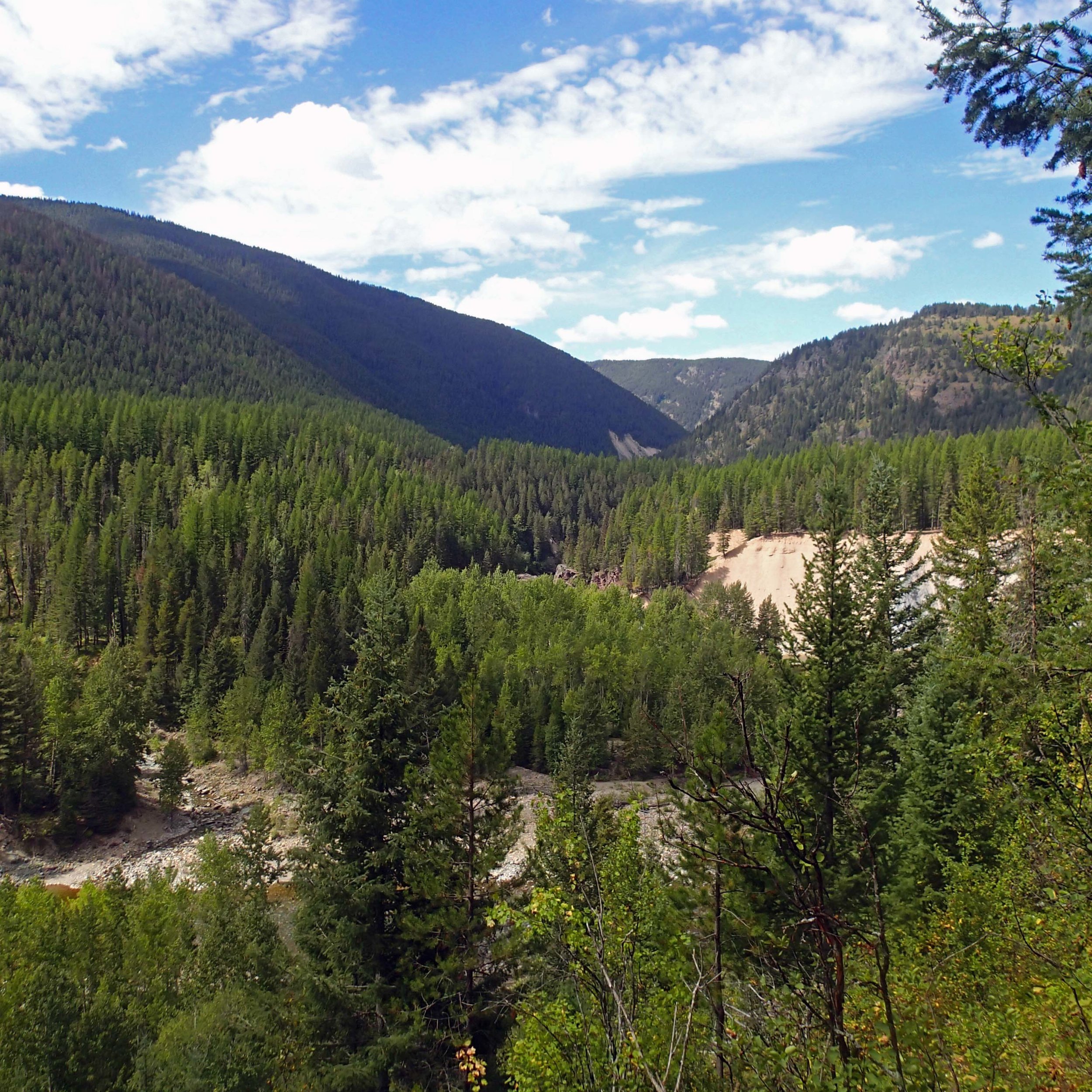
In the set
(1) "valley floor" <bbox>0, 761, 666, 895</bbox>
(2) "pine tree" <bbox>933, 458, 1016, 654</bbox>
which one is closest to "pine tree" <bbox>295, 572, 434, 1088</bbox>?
(2) "pine tree" <bbox>933, 458, 1016, 654</bbox>

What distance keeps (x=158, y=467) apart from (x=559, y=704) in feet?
235

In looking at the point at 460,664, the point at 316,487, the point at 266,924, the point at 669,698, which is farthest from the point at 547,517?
the point at 266,924

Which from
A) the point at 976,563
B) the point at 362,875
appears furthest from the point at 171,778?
the point at 976,563

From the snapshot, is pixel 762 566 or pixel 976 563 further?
pixel 762 566

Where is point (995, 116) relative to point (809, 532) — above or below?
above

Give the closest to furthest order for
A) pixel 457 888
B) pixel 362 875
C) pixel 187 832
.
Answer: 1. pixel 362 875
2. pixel 457 888
3. pixel 187 832

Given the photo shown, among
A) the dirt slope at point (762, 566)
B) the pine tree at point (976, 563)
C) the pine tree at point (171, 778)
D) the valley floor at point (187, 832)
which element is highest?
the pine tree at point (976, 563)

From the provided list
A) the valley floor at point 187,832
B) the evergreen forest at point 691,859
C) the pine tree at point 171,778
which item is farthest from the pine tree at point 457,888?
the pine tree at point 171,778

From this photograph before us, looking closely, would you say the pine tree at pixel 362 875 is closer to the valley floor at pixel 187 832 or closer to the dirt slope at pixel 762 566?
the valley floor at pixel 187 832

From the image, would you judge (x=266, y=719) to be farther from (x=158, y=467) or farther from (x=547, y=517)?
(x=547, y=517)

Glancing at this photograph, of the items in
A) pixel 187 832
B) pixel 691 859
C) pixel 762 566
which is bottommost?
pixel 187 832

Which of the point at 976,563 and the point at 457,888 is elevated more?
the point at 976,563

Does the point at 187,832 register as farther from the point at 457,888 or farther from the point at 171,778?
the point at 457,888

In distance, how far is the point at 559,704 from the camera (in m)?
63.0
